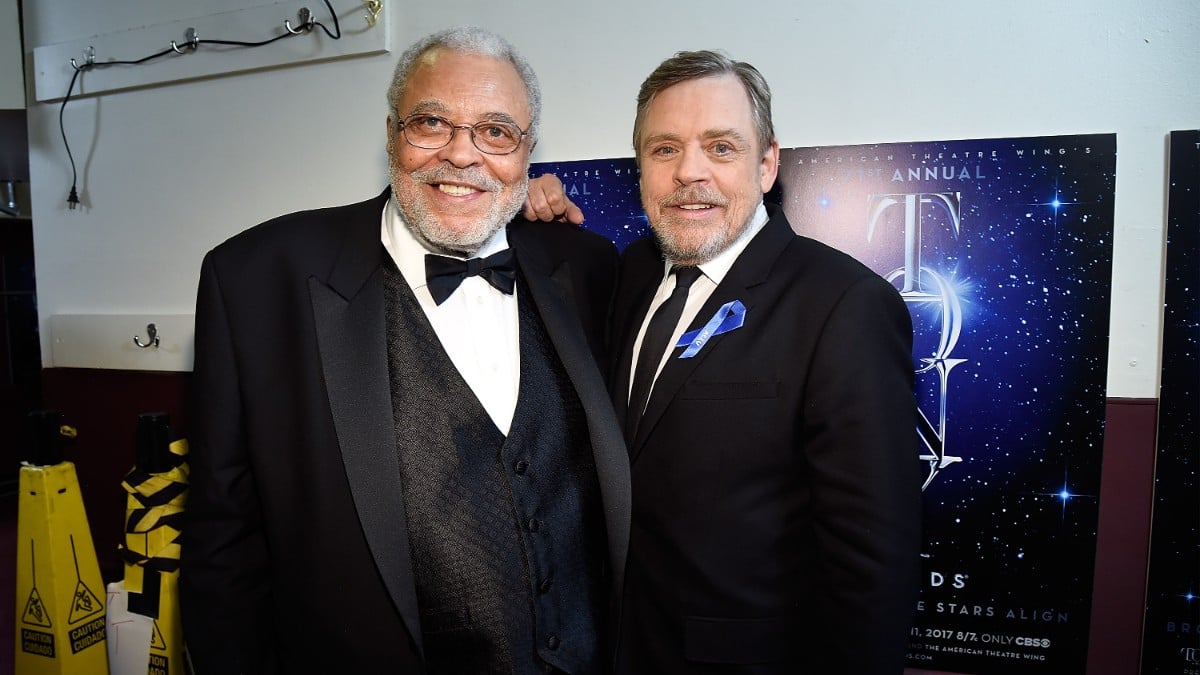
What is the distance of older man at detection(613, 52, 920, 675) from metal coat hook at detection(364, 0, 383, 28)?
1.10 metres

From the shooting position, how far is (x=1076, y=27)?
1.59m

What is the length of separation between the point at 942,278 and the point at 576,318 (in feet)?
3.20

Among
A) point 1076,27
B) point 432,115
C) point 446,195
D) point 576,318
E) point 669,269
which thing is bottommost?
point 576,318

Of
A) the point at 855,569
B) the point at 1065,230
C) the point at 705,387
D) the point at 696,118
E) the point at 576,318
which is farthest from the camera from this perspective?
the point at 1065,230

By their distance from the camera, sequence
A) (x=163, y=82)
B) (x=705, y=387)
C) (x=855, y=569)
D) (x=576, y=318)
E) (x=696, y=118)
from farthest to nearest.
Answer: (x=163, y=82) < (x=576, y=318) < (x=696, y=118) < (x=705, y=387) < (x=855, y=569)

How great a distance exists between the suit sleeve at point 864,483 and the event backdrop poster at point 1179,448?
0.87 meters

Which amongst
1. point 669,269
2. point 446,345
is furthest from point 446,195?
point 669,269

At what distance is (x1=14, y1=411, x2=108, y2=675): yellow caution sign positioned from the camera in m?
1.99

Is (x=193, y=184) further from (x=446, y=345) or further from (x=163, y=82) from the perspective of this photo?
(x=446, y=345)

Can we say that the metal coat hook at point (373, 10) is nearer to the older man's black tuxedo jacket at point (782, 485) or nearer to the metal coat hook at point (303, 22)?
the metal coat hook at point (303, 22)

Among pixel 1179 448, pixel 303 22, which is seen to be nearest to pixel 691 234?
pixel 1179 448

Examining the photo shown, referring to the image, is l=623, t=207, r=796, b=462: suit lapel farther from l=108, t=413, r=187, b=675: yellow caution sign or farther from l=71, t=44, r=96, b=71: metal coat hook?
l=71, t=44, r=96, b=71: metal coat hook

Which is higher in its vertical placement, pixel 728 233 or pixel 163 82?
pixel 163 82

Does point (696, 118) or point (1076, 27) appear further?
point (1076, 27)
